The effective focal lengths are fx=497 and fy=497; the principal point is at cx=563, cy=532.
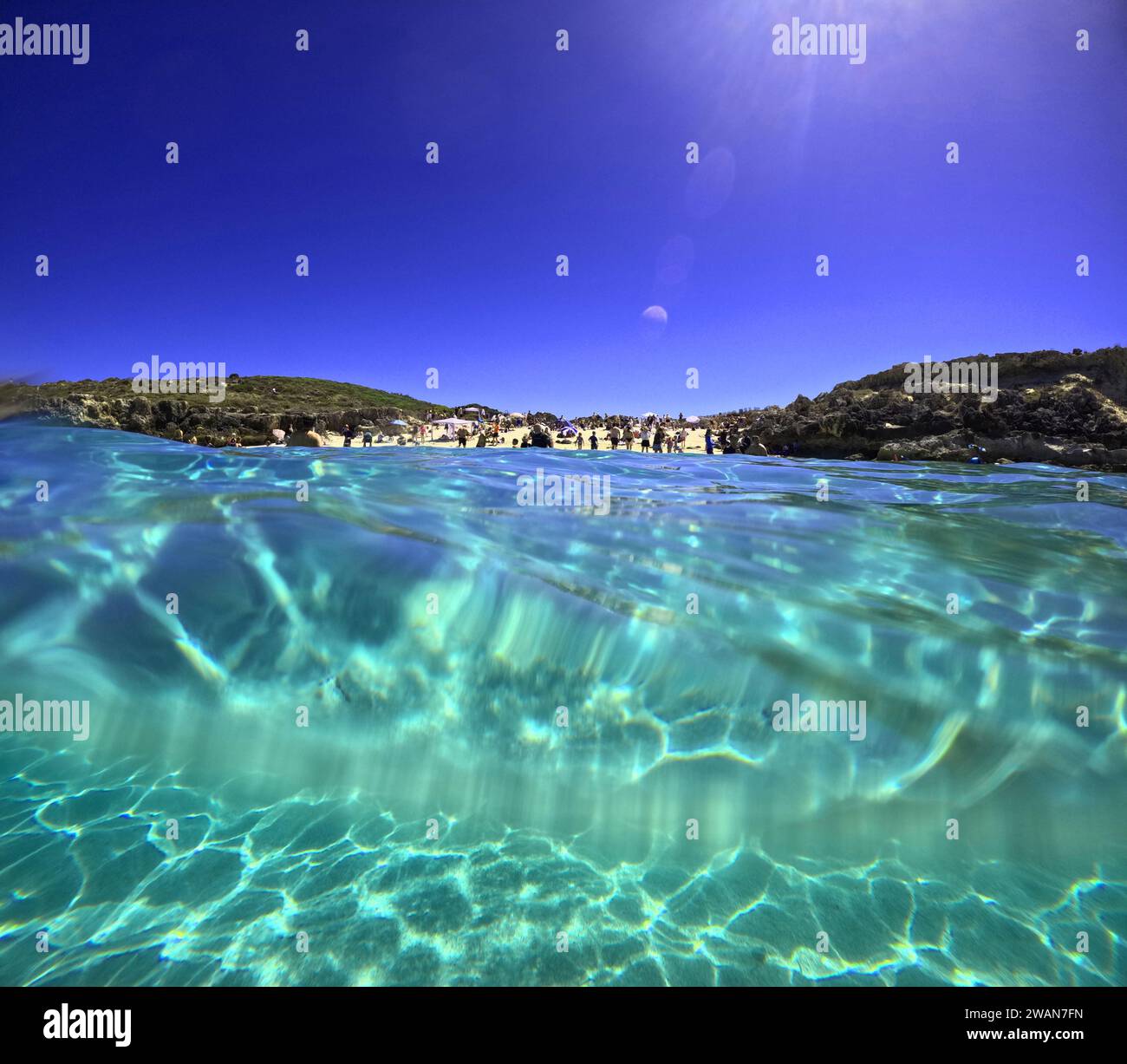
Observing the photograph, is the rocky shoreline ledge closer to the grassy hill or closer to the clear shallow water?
the grassy hill

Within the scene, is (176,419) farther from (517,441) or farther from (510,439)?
(517,441)

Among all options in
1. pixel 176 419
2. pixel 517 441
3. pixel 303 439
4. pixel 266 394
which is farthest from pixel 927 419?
pixel 266 394

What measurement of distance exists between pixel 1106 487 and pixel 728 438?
42.6ft

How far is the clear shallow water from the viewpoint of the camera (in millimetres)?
2131

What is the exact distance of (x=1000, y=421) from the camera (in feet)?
54.4

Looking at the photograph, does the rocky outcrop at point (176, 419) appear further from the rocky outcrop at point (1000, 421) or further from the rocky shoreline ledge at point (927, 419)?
the rocky outcrop at point (1000, 421)

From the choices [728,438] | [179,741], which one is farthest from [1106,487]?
[179,741]

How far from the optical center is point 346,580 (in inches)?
173

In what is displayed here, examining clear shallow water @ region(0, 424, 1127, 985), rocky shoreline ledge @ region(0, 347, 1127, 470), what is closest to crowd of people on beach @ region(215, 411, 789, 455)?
rocky shoreline ledge @ region(0, 347, 1127, 470)

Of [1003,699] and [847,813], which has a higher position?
[1003,699]

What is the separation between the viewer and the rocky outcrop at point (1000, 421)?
15.7 metres

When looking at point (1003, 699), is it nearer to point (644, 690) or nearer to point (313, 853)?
point (644, 690)

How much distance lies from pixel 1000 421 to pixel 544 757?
20.5 metres

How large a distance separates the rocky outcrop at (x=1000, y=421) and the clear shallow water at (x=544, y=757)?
1303 cm
